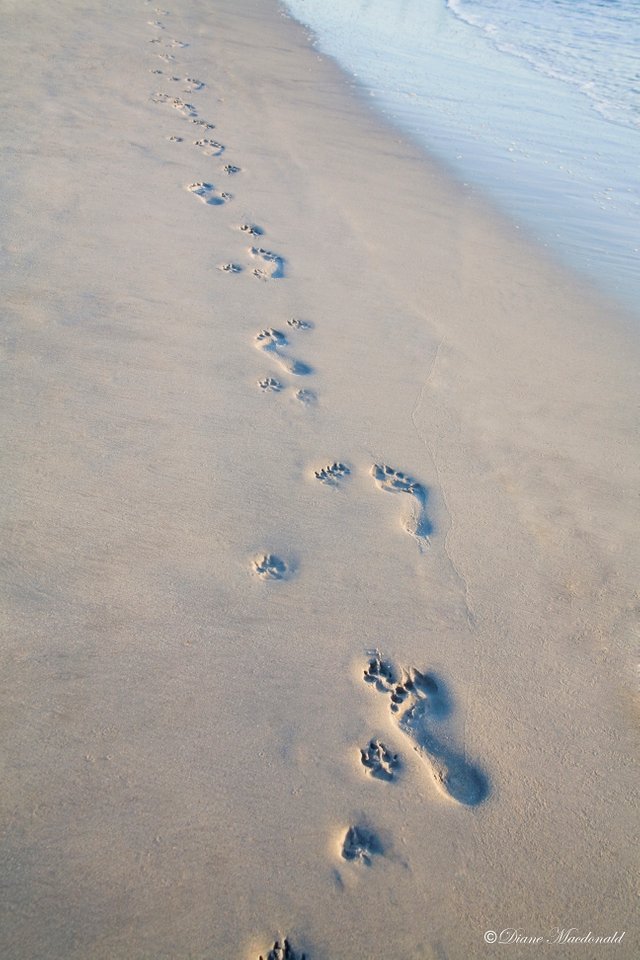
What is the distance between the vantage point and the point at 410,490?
3113 millimetres

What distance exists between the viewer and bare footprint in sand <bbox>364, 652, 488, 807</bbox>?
2102 mm

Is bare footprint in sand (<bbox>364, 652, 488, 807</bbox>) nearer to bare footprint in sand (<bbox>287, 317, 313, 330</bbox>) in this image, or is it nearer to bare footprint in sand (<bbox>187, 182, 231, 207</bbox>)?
bare footprint in sand (<bbox>287, 317, 313, 330</bbox>)

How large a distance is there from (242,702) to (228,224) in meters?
3.84

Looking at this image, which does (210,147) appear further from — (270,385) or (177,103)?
(270,385)

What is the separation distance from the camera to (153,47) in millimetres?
8445

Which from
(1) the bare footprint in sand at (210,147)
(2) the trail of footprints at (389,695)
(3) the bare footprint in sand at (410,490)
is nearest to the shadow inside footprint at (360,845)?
(2) the trail of footprints at (389,695)

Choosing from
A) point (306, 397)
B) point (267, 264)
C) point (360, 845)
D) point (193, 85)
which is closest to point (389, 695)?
point (360, 845)

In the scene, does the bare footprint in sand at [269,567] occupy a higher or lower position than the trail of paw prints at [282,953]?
higher

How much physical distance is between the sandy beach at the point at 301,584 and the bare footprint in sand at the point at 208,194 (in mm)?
44

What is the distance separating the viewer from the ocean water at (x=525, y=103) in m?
5.88

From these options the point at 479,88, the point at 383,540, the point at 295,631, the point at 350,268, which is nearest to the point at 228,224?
the point at 350,268

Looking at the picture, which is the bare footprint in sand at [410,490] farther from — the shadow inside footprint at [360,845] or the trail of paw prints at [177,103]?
the trail of paw prints at [177,103]

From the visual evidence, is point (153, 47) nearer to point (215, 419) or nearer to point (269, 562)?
point (215, 419)

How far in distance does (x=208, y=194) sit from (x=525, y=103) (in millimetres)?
5543
